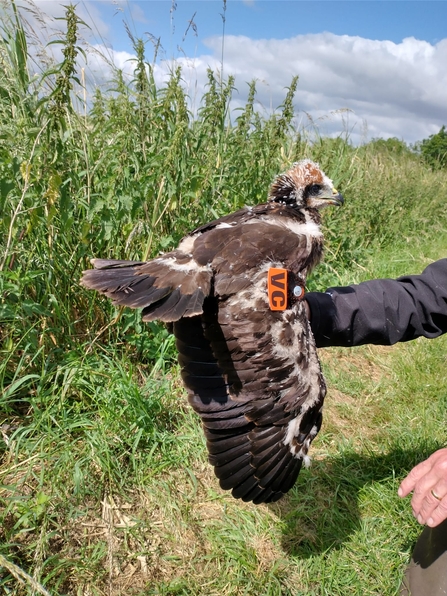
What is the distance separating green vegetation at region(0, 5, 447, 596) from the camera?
2.26 m

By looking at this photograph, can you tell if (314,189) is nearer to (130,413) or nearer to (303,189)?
(303,189)

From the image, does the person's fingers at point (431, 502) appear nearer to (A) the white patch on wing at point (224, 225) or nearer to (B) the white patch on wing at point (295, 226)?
(B) the white patch on wing at point (295, 226)

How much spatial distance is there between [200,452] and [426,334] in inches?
64.0

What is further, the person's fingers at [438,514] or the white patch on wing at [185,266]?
the white patch on wing at [185,266]

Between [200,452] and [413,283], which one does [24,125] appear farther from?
[413,283]

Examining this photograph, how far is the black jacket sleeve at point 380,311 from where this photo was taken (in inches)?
96.3

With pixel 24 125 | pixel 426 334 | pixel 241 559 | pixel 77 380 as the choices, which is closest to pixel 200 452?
pixel 241 559

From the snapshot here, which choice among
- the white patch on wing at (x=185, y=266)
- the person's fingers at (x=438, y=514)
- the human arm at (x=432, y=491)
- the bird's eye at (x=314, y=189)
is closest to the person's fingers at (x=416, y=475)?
the human arm at (x=432, y=491)

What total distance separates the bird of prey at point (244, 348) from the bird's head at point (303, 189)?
750 millimetres

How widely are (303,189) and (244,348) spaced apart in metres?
1.37

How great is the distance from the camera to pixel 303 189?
2885mm

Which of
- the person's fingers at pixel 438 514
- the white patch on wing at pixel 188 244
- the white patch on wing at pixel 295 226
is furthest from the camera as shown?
the white patch on wing at pixel 295 226

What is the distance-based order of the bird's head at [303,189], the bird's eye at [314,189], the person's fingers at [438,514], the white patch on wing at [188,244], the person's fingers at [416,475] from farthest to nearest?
the bird's eye at [314,189]
the bird's head at [303,189]
the white patch on wing at [188,244]
the person's fingers at [416,475]
the person's fingers at [438,514]

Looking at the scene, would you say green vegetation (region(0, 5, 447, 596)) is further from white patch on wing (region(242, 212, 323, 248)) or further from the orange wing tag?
the orange wing tag
